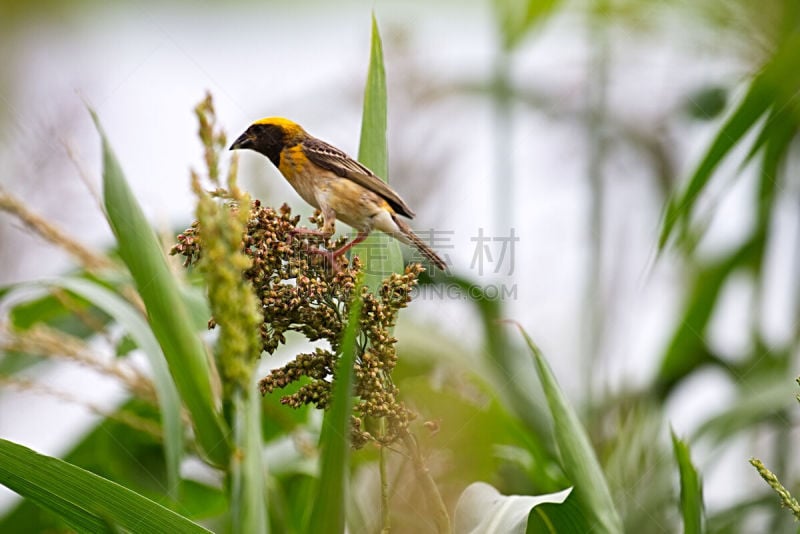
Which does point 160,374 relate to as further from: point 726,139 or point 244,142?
point 726,139

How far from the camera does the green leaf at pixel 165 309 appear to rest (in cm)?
55

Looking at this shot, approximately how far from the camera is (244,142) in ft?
2.66

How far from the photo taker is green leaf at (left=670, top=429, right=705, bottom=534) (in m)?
0.68

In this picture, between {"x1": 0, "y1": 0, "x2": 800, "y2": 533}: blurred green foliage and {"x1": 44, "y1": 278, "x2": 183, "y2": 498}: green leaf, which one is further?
{"x1": 0, "y1": 0, "x2": 800, "y2": 533}: blurred green foliage

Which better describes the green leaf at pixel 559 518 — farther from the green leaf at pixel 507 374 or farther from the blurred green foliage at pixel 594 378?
the green leaf at pixel 507 374

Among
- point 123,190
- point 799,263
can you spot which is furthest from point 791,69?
point 123,190

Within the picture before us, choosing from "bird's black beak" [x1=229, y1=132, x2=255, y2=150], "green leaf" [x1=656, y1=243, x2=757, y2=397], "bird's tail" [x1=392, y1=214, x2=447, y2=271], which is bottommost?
"bird's tail" [x1=392, y1=214, x2=447, y2=271]

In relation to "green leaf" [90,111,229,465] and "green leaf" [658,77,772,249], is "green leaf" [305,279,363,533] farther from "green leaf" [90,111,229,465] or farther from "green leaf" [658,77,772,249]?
"green leaf" [658,77,772,249]

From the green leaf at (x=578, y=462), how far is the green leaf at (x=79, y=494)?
1.09 feet

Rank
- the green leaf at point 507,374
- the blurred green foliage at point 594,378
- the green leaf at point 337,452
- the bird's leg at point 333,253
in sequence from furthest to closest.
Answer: the green leaf at point 507,374 < the blurred green foliage at point 594,378 < the bird's leg at point 333,253 < the green leaf at point 337,452

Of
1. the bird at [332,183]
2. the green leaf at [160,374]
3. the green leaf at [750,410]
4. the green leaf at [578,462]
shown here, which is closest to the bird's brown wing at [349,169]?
the bird at [332,183]

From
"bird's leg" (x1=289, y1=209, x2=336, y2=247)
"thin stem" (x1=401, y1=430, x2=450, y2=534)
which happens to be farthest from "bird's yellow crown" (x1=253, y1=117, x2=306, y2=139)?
"thin stem" (x1=401, y1=430, x2=450, y2=534)

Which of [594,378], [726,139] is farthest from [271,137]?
[594,378]

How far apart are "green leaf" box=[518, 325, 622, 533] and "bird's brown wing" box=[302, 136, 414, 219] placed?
Answer: 162 millimetres
